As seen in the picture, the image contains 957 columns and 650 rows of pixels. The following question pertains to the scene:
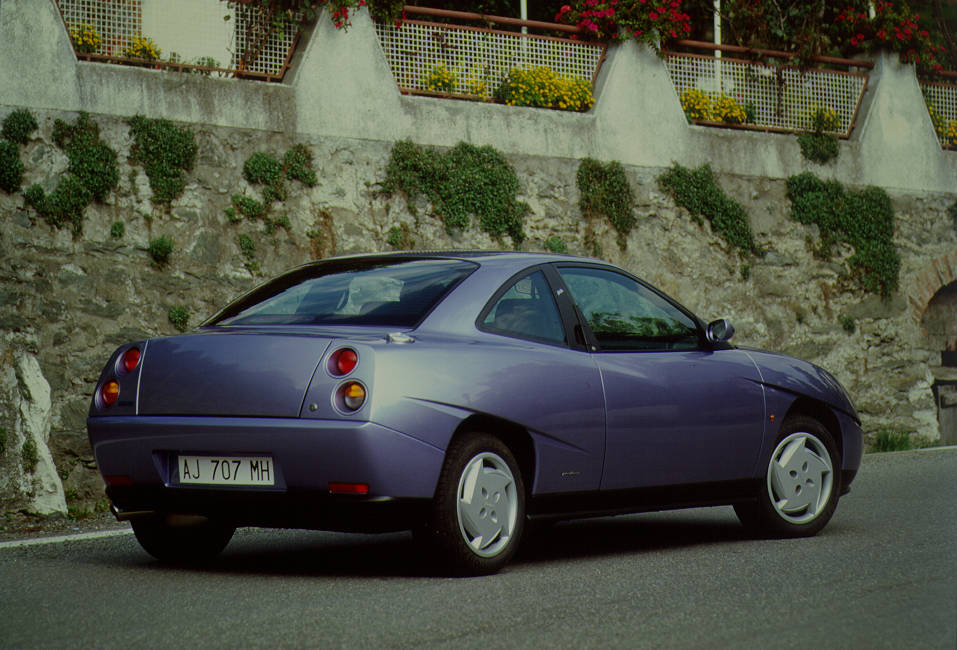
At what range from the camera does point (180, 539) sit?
22.1 feet

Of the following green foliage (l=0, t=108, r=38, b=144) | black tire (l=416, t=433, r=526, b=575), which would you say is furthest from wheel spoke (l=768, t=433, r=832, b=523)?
green foliage (l=0, t=108, r=38, b=144)

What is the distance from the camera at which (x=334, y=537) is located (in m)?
7.88

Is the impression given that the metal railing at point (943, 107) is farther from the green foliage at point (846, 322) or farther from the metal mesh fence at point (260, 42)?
the metal mesh fence at point (260, 42)

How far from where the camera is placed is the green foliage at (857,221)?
1641 cm

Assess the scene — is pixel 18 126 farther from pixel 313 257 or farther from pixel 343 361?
pixel 343 361

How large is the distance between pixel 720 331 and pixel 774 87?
1020cm

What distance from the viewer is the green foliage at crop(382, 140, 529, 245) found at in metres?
13.5

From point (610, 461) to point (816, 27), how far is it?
12246 mm

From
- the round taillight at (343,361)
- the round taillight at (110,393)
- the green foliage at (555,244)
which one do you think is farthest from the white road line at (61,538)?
the green foliage at (555,244)

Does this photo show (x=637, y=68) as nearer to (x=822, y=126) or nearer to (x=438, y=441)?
(x=822, y=126)

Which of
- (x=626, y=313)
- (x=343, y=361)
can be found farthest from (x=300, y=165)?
(x=343, y=361)

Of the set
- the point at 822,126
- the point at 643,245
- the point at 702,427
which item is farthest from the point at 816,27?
the point at 702,427

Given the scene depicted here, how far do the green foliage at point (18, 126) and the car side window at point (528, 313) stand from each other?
6.23 meters

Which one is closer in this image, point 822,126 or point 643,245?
point 643,245
